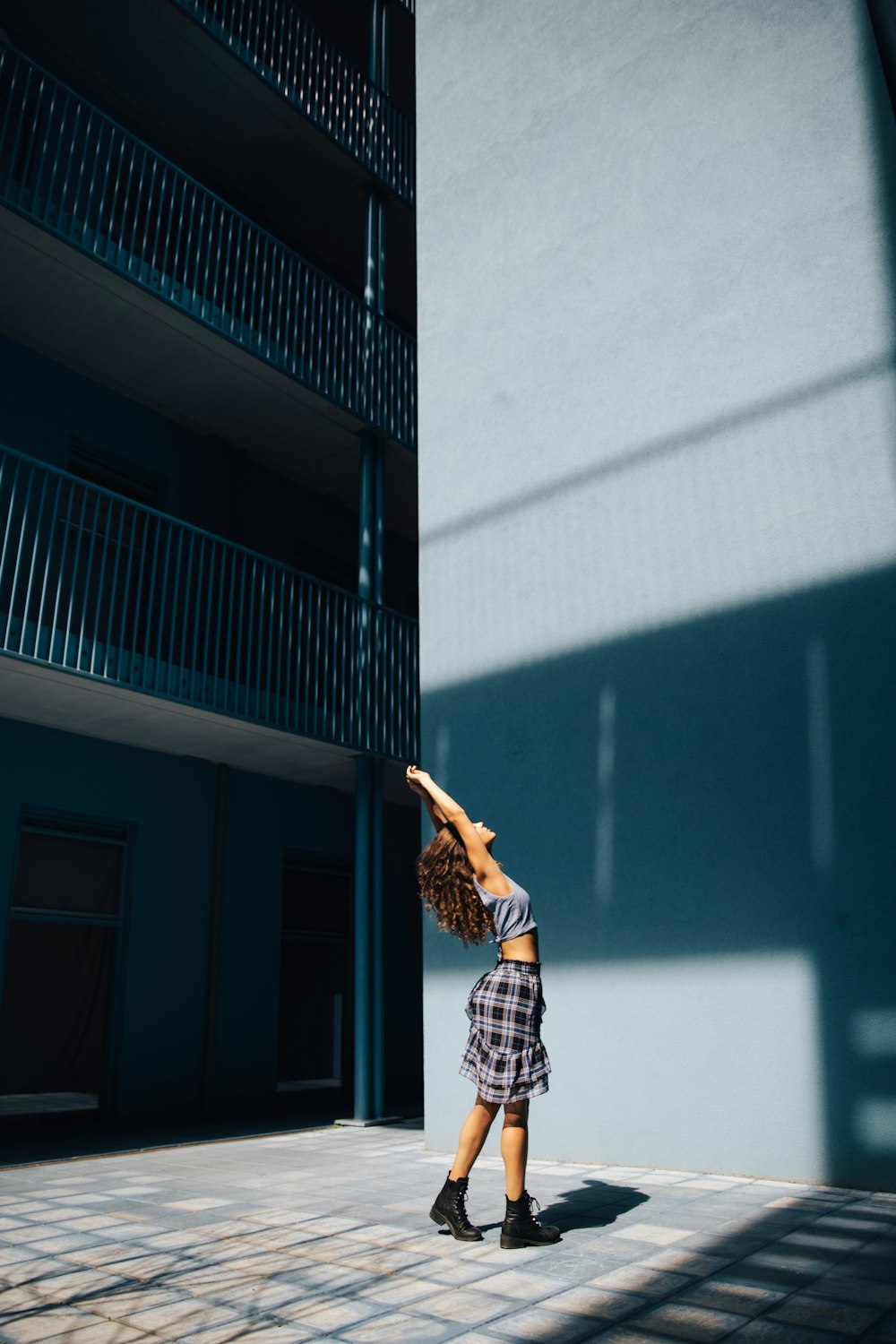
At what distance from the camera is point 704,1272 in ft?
10.6

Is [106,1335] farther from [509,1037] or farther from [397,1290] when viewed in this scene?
[509,1037]

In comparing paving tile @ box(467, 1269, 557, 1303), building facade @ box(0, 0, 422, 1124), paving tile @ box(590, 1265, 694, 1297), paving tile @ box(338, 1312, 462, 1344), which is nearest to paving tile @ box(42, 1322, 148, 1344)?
paving tile @ box(338, 1312, 462, 1344)

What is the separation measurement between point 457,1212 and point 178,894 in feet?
19.8

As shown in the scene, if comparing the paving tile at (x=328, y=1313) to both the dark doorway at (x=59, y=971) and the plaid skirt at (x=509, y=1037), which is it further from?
the dark doorway at (x=59, y=971)

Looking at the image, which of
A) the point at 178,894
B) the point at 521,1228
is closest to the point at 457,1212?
the point at 521,1228

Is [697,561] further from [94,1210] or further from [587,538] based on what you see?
[94,1210]

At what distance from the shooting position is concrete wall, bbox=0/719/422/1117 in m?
8.34

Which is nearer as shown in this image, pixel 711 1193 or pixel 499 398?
pixel 711 1193

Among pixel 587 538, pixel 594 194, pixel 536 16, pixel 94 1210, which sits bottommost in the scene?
pixel 94 1210

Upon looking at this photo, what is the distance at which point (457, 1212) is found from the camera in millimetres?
3680

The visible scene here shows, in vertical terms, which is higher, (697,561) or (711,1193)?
(697,561)

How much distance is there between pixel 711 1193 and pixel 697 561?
321 centimetres

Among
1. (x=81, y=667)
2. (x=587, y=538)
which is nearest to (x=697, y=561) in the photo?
(x=587, y=538)

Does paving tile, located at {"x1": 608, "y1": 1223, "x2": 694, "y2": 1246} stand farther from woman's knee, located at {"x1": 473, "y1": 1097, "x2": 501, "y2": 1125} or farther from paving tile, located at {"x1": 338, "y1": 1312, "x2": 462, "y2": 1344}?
paving tile, located at {"x1": 338, "y1": 1312, "x2": 462, "y2": 1344}
